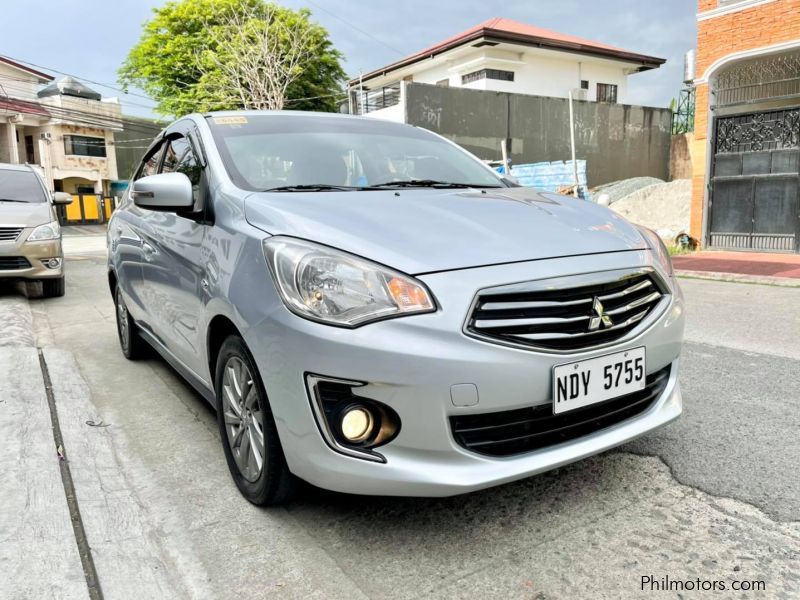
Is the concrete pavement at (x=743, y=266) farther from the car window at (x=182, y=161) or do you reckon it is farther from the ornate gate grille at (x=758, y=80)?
the car window at (x=182, y=161)

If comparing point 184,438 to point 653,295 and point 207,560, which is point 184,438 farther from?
point 653,295

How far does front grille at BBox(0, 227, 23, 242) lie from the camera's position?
24.2 feet

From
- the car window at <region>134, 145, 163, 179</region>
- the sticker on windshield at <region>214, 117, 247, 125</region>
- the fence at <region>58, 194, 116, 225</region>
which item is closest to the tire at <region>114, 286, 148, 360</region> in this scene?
the car window at <region>134, 145, 163, 179</region>

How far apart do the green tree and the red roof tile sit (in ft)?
9.21

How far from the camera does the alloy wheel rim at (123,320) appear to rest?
4.65 metres

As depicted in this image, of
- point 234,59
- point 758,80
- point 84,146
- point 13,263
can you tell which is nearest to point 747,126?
point 758,80

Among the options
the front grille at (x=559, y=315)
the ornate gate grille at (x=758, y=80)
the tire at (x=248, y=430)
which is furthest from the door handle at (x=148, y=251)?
the ornate gate grille at (x=758, y=80)

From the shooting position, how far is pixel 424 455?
76.6 inches

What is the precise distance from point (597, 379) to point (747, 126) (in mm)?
11712

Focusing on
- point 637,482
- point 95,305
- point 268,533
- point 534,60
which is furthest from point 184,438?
point 534,60

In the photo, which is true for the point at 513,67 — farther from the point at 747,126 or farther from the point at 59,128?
the point at 59,128

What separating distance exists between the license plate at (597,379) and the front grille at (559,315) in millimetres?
64

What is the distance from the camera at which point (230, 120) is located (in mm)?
3240

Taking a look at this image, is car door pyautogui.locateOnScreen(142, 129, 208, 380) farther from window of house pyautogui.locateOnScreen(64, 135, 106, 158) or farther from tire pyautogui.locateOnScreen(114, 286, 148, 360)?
window of house pyautogui.locateOnScreen(64, 135, 106, 158)
